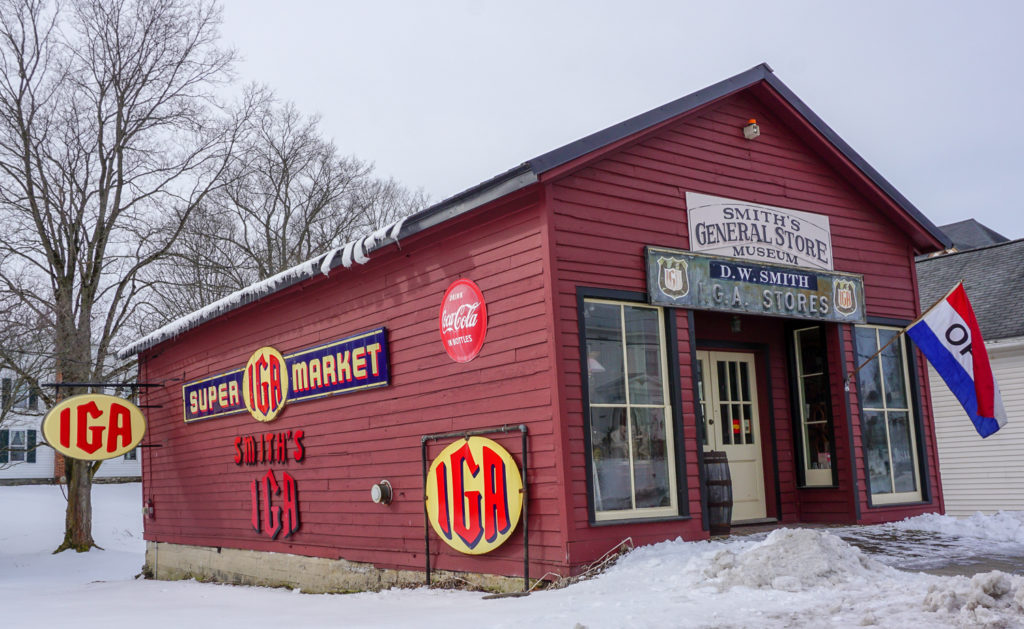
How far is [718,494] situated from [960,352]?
3.11 metres

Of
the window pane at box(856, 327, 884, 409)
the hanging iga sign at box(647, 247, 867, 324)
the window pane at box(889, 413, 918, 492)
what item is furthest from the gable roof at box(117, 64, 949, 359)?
the window pane at box(889, 413, 918, 492)

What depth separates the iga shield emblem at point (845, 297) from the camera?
11281 millimetres

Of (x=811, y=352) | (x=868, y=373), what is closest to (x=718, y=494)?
(x=811, y=352)

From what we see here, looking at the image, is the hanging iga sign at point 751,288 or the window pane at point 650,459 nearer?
the window pane at point 650,459

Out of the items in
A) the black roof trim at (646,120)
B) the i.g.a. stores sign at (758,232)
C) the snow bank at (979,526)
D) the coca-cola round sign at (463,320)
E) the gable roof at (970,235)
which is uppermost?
the gable roof at (970,235)

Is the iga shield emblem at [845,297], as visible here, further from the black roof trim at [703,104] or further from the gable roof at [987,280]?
the gable roof at [987,280]

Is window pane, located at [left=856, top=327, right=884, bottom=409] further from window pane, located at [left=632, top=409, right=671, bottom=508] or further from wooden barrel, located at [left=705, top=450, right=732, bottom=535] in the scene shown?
window pane, located at [left=632, top=409, right=671, bottom=508]

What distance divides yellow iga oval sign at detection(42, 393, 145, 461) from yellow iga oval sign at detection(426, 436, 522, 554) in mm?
7839

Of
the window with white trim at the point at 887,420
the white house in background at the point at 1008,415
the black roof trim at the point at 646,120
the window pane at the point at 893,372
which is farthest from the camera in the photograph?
the white house in background at the point at 1008,415

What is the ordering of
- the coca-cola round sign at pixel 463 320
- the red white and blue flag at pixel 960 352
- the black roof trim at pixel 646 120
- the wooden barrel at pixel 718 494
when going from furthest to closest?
the red white and blue flag at pixel 960 352, the wooden barrel at pixel 718 494, the coca-cola round sign at pixel 463 320, the black roof trim at pixel 646 120

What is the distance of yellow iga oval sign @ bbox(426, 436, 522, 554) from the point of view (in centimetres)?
874

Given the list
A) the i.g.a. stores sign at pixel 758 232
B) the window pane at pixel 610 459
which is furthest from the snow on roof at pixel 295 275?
the i.g.a. stores sign at pixel 758 232

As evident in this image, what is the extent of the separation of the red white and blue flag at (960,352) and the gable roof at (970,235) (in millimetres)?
21332

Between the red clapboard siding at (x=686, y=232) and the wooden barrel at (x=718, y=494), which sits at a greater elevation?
the red clapboard siding at (x=686, y=232)
